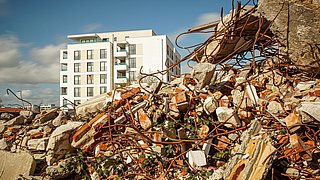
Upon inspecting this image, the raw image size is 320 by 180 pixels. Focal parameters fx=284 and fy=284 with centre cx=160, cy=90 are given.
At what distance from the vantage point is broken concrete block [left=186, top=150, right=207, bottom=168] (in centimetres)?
286

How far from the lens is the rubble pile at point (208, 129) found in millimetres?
2680

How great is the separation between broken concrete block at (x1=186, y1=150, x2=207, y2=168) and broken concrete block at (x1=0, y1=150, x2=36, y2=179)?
176 cm

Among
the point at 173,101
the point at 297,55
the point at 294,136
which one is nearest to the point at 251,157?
the point at 294,136

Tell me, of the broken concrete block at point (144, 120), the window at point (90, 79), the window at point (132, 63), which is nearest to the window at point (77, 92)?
the window at point (90, 79)

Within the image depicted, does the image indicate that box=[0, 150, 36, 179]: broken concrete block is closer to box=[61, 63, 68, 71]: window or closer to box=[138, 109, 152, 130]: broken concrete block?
box=[138, 109, 152, 130]: broken concrete block

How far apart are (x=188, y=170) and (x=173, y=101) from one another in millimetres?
967

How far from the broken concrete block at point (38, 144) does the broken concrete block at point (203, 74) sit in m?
2.10

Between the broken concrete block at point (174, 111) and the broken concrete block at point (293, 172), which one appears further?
the broken concrete block at point (174, 111)

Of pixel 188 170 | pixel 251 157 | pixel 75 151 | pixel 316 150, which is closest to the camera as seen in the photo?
pixel 251 157

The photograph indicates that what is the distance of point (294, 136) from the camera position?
2686mm

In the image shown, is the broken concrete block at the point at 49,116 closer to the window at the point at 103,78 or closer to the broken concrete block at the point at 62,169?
the broken concrete block at the point at 62,169

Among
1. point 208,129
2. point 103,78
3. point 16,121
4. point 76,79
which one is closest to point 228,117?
point 208,129

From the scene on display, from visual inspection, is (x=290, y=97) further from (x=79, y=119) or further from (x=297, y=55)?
(x=79, y=119)

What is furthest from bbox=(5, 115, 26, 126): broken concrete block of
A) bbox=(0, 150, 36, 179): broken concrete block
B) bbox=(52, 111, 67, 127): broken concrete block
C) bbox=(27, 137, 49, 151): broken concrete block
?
bbox=(0, 150, 36, 179): broken concrete block
